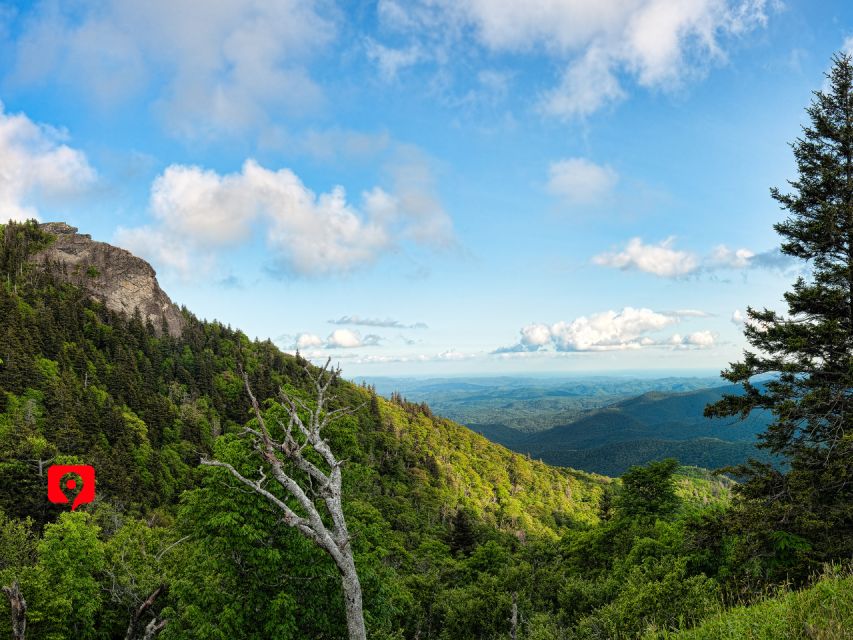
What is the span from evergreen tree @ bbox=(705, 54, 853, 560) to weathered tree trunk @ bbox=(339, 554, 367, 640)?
12.1 metres

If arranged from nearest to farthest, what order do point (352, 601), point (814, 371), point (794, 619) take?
point (794, 619), point (352, 601), point (814, 371)

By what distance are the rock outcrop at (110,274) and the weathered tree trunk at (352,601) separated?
17373cm

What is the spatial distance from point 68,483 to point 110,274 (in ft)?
466

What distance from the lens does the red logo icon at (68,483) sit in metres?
39.7

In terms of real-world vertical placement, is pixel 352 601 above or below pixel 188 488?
above

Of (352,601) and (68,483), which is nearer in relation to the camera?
(352,601)

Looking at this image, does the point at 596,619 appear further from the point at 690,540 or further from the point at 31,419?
the point at 31,419

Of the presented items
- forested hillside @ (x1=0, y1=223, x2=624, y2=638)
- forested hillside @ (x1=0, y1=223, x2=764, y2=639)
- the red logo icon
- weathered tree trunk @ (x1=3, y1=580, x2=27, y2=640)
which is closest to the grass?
forested hillside @ (x1=0, y1=223, x2=764, y2=639)

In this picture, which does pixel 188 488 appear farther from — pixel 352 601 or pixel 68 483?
pixel 352 601

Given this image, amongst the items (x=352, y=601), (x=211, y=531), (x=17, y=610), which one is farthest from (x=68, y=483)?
(x=352, y=601)

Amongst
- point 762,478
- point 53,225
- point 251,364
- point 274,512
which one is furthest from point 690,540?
point 53,225

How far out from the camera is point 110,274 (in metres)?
156

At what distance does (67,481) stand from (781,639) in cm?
5955

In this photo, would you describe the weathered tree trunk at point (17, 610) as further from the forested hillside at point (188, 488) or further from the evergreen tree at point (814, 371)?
the evergreen tree at point (814, 371)
